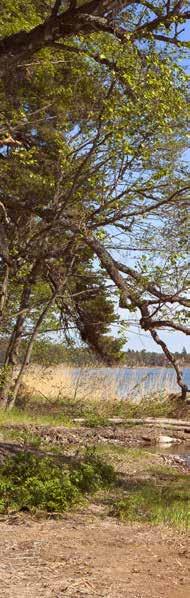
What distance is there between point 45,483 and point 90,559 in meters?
1.99

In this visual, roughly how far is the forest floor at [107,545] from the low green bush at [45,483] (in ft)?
0.38

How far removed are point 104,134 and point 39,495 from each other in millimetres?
5956

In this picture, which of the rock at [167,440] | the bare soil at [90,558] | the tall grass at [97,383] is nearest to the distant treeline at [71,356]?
the tall grass at [97,383]

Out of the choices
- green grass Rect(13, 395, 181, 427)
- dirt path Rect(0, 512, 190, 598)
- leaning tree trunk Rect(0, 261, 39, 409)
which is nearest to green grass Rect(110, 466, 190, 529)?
dirt path Rect(0, 512, 190, 598)

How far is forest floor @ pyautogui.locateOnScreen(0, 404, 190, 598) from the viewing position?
4.70 m

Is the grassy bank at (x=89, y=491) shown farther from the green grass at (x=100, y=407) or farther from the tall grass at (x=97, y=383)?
the tall grass at (x=97, y=383)

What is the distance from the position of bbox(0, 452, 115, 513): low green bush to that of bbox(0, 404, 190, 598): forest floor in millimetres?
115

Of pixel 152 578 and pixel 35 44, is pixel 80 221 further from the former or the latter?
pixel 152 578

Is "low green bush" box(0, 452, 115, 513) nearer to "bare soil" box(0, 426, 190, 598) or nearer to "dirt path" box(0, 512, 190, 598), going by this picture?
"bare soil" box(0, 426, 190, 598)

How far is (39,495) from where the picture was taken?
7.07m

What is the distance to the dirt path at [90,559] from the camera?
15.2ft

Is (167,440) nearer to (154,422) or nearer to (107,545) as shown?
(154,422)

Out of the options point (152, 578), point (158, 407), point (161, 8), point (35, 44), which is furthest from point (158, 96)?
point (158, 407)

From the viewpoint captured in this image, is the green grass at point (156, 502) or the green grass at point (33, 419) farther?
the green grass at point (33, 419)
